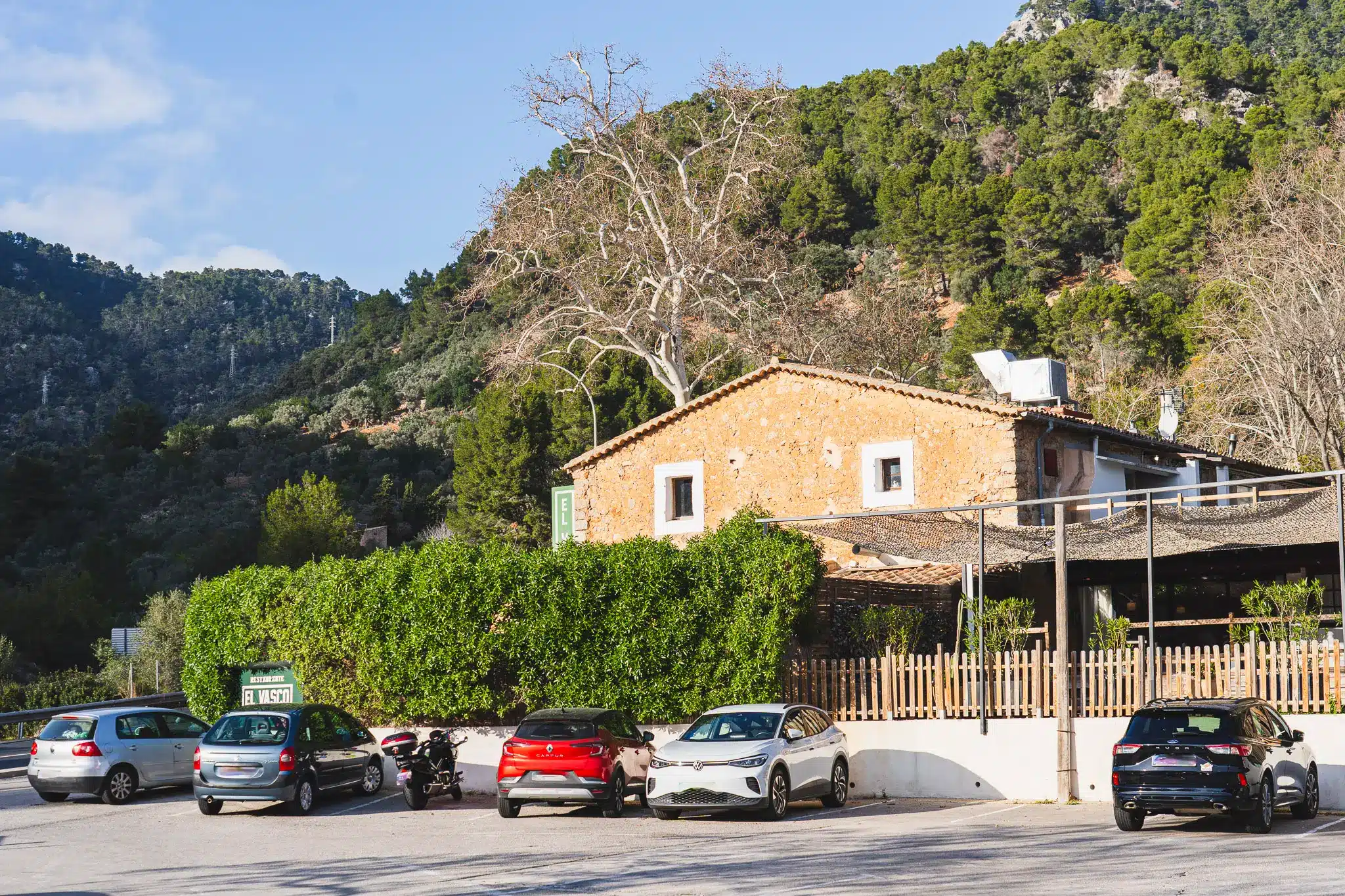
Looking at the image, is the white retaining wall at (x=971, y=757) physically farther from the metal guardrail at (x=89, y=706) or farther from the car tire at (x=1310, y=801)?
the metal guardrail at (x=89, y=706)

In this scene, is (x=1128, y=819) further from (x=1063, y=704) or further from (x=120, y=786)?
(x=120, y=786)

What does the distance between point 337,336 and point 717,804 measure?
4968 inches

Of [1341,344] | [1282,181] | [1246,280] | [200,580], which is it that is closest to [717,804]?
[200,580]

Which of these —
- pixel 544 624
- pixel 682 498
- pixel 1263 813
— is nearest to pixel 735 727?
pixel 544 624

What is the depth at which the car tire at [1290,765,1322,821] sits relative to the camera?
622 inches

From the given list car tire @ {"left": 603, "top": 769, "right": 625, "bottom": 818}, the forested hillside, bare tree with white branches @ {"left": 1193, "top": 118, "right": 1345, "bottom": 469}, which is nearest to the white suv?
car tire @ {"left": 603, "top": 769, "right": 625, "bottom": 818}

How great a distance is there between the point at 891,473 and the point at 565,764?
12.3 meters

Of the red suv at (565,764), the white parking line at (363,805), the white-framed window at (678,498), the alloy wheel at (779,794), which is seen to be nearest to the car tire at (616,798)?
the red suv at (565,764)

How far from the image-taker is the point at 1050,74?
329 feet

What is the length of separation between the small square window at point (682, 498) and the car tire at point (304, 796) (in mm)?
13082

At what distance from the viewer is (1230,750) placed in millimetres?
14258

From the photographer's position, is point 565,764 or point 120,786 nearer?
point 565,764

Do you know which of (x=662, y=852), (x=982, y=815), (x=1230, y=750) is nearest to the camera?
(x=662, y=852)

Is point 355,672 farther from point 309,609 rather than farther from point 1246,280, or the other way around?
point 1246,280
